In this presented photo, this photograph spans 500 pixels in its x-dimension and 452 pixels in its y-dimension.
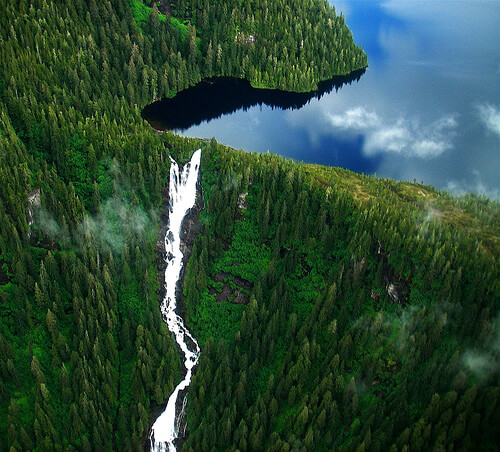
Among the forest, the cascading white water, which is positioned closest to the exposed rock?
the forest

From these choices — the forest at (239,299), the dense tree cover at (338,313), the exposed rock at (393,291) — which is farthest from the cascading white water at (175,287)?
the exposed rock at (393,291)

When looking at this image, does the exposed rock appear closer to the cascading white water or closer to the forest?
the forest

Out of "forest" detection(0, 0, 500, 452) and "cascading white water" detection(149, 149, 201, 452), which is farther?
"cascading white water" detection(149, 149, 201, 452)

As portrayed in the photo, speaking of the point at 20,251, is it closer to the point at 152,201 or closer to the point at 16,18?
the point at 152,201

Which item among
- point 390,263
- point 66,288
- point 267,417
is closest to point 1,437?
point 66,288

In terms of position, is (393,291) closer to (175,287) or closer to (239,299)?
(239,299)
